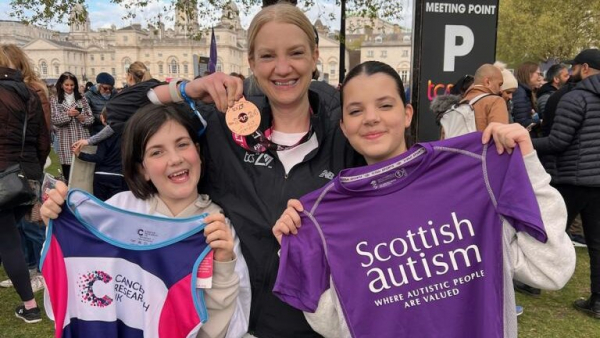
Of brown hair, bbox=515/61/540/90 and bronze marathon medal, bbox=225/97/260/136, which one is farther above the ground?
brown hair, bbox=515/61/540/90

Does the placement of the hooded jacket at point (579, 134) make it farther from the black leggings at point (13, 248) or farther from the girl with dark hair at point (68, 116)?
the girl with dark hair at point (68, 116)

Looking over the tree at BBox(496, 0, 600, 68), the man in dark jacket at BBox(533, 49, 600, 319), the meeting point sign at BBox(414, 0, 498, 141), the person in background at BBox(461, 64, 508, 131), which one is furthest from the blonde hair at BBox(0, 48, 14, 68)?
the tree at BBox(496, 0, 600, 68)

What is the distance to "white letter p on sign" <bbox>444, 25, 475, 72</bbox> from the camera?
486 centimetres

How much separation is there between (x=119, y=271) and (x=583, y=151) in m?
4.15

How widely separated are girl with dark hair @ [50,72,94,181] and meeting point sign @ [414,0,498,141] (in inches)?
213

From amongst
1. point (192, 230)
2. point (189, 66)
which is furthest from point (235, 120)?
point (189, 66)

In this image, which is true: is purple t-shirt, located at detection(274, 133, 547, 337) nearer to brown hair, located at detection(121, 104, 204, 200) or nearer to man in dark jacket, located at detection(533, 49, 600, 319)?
brown hair, located at detection(121, 104, 204, 200)

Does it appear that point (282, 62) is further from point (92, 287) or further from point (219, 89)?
point (92, 287)

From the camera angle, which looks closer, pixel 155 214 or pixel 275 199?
pixel 275 199

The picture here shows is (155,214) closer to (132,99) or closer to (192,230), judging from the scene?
(192,230)

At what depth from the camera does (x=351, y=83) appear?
185cm

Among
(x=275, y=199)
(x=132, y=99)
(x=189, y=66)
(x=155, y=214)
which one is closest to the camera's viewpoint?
(x=275, y=199)

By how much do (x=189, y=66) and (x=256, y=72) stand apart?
119 meters

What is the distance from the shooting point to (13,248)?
12.7 ft
